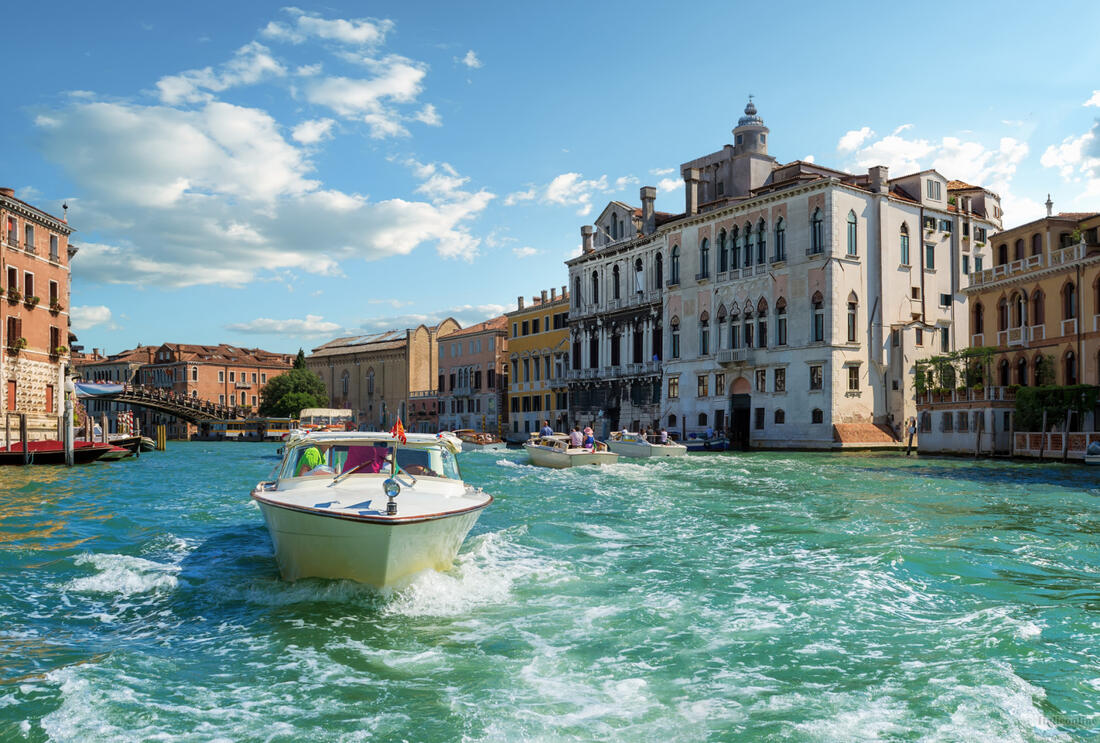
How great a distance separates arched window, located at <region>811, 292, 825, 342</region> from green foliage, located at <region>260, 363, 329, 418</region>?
4715 centimetres

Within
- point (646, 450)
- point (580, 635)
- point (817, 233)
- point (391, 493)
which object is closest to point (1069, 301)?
point (817, 233)

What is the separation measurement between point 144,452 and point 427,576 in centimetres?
4144

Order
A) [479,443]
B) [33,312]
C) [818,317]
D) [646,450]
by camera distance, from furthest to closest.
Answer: [479,443] → [818,317] → [33,312] → [646,450]

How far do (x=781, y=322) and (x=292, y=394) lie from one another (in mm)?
45945

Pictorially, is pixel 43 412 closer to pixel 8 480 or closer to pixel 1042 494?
pixel 8 480

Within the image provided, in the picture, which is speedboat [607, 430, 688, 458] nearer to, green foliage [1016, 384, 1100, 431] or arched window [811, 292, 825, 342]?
arched window [811, 292, 825, 342]

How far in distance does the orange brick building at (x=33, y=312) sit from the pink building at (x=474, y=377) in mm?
29267

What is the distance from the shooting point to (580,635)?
22.7 ft

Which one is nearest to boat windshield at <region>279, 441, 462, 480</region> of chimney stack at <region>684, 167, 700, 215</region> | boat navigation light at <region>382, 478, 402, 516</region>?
boat navigation light at <region>382, 478, 402, 516</region>

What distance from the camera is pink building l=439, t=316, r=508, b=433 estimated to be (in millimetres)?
62594

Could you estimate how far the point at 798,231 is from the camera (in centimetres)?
3934

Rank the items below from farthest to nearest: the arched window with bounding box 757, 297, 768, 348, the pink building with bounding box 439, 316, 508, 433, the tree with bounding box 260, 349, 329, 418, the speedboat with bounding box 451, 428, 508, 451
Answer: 1. the tree with bounding box 260, 349, 329, 418
2. the pink building with bounding box 439, 316, 508, 433
3. the speedboat with bounding box 451, 428, 508, 451
4. the arched window with bounding box 757, 297, 768, 348

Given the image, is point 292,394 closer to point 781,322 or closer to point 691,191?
point 691,191

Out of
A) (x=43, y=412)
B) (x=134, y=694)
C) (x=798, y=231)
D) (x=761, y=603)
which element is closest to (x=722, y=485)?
(x=761, y=603)
